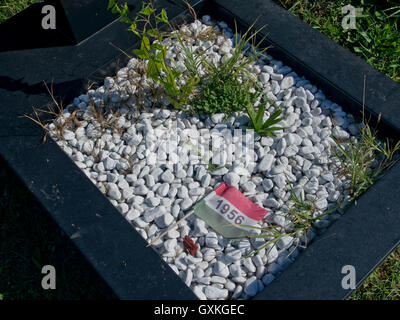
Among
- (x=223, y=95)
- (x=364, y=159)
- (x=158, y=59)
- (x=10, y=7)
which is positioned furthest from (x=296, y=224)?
(x=10, y=7)

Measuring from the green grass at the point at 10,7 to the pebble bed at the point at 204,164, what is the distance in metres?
1.03

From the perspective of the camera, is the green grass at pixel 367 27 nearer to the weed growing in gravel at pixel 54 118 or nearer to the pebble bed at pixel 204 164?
the pebble bed at pixel 204 164

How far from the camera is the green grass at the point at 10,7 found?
2.96 metres

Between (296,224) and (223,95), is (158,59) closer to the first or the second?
(223,95)

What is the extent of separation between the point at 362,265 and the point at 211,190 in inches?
28.4

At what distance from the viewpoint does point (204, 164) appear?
218 cm

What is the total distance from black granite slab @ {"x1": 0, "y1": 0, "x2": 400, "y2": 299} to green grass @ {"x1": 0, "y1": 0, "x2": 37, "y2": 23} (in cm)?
67

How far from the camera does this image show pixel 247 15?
261 cm

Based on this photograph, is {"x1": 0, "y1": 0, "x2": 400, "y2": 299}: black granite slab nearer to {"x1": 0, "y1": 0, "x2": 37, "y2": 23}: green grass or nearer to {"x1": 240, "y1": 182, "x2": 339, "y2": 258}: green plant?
{"x1": 240, "y1": 182, "x2": 339, "y2": 258}: green plant

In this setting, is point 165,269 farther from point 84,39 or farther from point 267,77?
point 84,39

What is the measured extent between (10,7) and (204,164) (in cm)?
180

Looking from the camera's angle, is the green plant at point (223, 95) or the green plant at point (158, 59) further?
the green plant at point (223, 95)

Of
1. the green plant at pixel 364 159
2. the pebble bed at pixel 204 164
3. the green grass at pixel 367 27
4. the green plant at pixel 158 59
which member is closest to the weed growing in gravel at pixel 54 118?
the pebble bed at pixel 204 164
